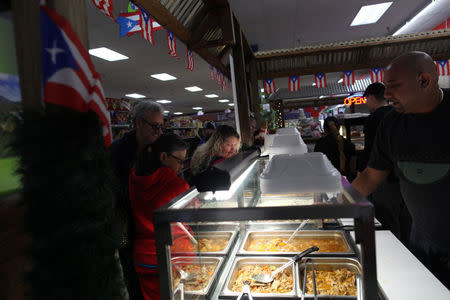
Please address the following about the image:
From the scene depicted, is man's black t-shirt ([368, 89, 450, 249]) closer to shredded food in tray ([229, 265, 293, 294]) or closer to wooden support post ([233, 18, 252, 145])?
shredded food in tray ([229, 265, 293, 294])

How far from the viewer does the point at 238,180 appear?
4.31 ft

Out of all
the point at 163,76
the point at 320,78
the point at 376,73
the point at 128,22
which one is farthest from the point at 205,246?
the point at 163,76

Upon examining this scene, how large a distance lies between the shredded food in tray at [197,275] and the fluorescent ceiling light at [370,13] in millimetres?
7154

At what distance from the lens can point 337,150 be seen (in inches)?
177

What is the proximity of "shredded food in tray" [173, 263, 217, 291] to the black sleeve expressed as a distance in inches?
56.4

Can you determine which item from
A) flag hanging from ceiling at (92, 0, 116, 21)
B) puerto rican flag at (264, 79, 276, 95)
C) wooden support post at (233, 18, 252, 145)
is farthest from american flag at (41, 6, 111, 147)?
puerto rican flag at (264, 79, 276, 95)

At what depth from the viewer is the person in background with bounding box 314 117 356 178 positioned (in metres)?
4.41

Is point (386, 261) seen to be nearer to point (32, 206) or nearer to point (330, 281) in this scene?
point (330, 281)

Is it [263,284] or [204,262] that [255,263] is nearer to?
[263,284]

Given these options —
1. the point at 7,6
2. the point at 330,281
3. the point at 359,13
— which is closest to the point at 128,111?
the point at 359,13

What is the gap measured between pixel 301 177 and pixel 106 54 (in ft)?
25.6

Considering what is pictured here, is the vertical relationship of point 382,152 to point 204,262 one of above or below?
above

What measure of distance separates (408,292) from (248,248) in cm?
93

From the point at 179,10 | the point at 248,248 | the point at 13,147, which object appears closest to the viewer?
the point at 13,147
